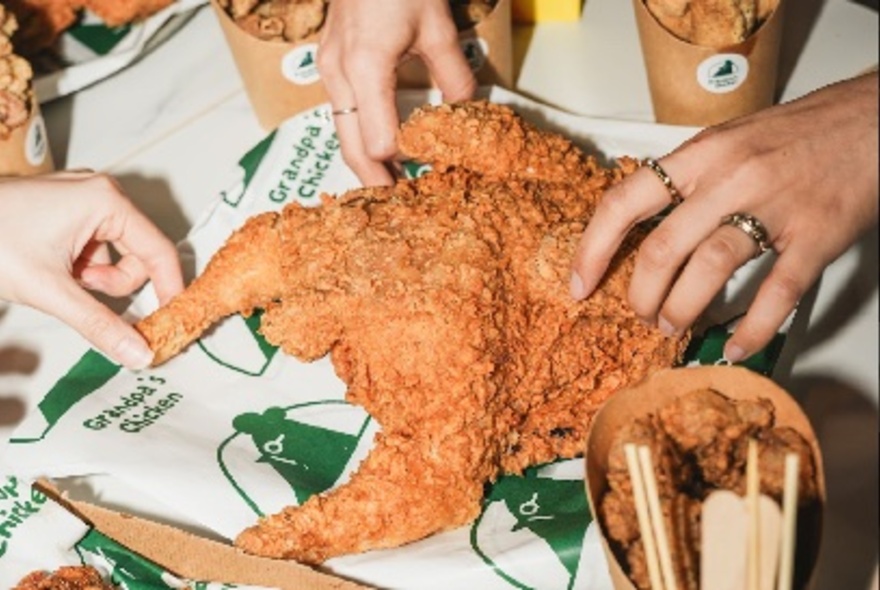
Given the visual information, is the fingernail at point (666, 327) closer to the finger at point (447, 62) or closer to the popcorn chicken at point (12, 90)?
the finger at point (447, 62)

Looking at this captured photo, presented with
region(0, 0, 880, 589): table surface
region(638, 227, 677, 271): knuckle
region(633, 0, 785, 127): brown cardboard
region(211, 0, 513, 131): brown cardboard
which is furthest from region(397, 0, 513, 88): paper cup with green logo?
region(638, 227, 677, 271): knuckle

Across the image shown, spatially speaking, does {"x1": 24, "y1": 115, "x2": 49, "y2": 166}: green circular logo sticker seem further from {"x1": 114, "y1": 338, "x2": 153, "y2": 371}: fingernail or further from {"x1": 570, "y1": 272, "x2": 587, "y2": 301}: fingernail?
{"x1": 570, "y1": 272, "x2": 587, "y2": 301}: fingernail

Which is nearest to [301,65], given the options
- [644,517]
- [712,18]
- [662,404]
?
[712,18]

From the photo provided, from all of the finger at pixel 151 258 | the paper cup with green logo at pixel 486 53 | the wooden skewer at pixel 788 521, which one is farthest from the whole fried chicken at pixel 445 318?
the wooden skewer at pixel 788 521

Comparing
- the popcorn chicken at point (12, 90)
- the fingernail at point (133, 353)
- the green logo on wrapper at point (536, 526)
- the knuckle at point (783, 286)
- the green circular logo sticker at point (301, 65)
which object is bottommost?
the green logo on wrapper at point (536, 526)

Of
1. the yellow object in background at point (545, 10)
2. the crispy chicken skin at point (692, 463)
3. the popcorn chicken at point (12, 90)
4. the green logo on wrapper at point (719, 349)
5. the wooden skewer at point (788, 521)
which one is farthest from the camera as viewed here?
the yellow object in background at point (545, 10)

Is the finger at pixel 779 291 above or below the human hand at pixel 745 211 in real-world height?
below
